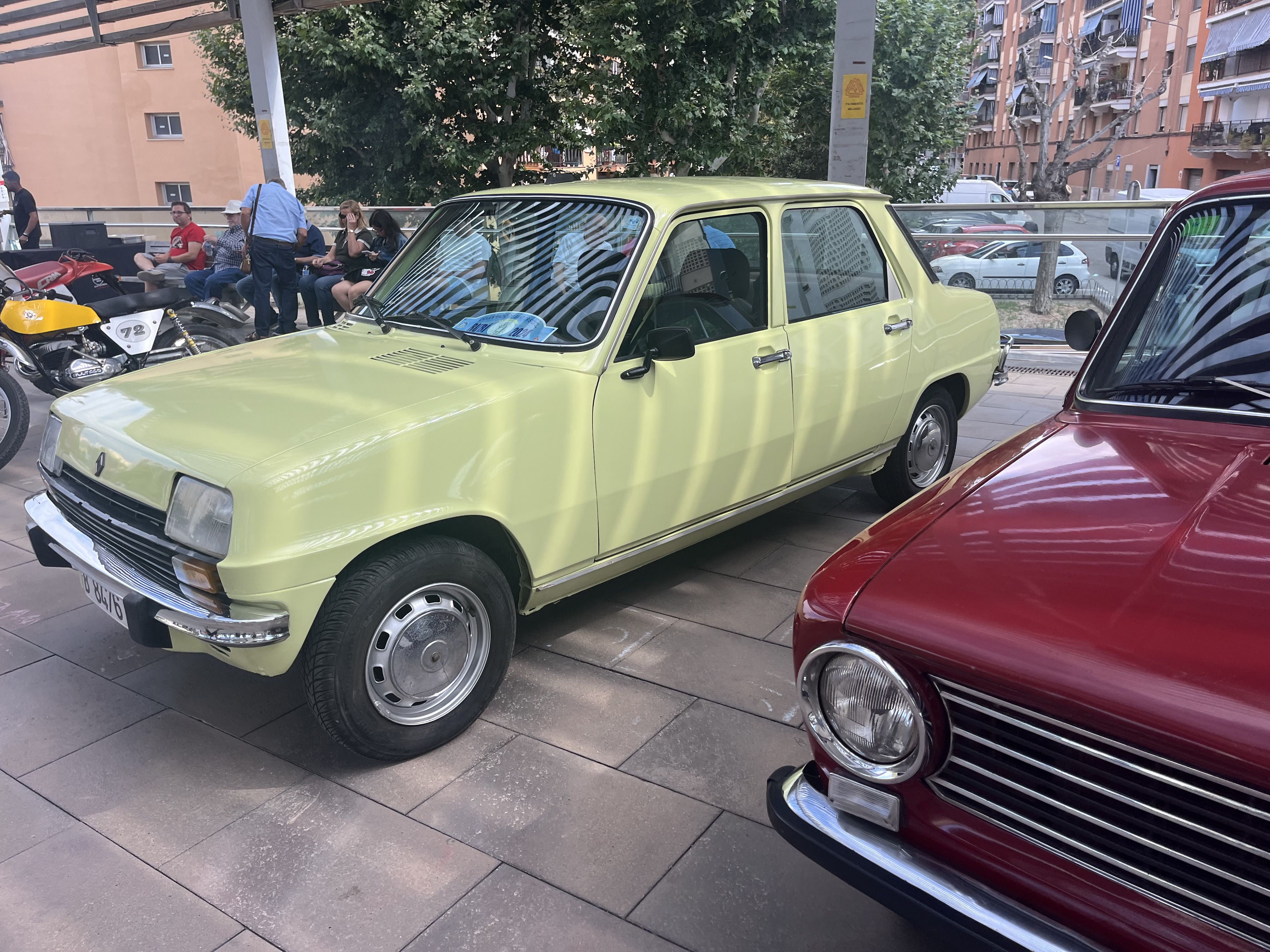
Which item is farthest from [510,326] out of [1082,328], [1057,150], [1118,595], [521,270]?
[1057,150]

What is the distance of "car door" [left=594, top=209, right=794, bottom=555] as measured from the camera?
3.53 m

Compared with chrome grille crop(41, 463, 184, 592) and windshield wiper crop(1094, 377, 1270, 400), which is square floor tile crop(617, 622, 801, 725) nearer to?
windshield wiper crop(1094, 377, 1270, 400)

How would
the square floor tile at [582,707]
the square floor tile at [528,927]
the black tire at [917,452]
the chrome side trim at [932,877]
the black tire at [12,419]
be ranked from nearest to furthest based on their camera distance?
1. the chrome side trim at [932,877]
2. the square floor tile at [528,927]
3. the square floor tile at [582,707]
4. the black tire at [917,452]
5. the black tire at [12,419]

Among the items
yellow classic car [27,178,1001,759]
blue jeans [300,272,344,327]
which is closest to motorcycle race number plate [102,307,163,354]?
blue jeans [300,272,344,327]

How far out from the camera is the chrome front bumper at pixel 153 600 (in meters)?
2.69

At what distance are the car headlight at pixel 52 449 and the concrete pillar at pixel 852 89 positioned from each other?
17.7 feet

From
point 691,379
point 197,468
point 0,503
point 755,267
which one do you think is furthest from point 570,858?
point 0,503

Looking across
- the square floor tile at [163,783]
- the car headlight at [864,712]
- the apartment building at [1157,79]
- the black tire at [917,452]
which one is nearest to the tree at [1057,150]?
the apartment building at [1157,79]

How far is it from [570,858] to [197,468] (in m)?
1.61

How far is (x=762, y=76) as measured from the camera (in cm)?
1742

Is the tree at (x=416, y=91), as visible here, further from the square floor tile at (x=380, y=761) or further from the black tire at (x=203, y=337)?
the square floor tile at (x=380, y=761)

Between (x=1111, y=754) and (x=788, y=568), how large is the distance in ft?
10.3

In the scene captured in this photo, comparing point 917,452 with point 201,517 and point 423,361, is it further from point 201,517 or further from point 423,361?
point 201,517

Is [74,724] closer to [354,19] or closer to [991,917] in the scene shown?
[991,917]
